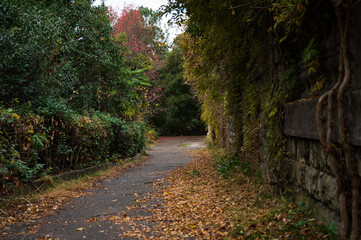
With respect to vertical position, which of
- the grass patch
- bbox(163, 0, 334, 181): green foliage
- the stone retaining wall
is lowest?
the grass patch

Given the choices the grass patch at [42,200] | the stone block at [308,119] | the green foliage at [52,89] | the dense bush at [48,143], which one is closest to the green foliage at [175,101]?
the green foliage at [52,89]

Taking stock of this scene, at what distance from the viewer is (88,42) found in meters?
12.2

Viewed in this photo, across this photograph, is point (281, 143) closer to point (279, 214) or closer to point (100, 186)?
point (279, 214)

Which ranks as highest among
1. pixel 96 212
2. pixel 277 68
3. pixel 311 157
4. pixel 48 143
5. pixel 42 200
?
pixel 277 68

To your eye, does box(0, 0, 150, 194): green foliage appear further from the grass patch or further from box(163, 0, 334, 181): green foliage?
box(163, 0, 334, 181): green foliage

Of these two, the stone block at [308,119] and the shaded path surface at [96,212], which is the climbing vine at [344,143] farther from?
the shaded path surface at [96,212]

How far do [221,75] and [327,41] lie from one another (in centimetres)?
532

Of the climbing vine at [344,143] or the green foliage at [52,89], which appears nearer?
the climbing vine at [344,143]

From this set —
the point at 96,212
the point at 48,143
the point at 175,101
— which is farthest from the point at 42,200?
the point at 175,101

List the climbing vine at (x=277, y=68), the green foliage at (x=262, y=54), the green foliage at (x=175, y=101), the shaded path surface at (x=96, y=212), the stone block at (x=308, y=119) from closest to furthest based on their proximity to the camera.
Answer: the stone block at (x=308, y=119), the climbing vine at (x=277, y=68), the green foliage at (x=262, y=54), the shaded path surface at (x=96, y=212), the green foliage at (x=175, y=101)

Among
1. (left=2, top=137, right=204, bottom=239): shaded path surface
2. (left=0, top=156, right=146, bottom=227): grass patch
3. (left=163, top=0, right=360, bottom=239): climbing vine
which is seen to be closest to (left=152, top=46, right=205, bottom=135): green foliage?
(left=163, top=0, right=360, bottom=239): climbing vine

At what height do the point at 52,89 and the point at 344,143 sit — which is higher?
the point at 52,89

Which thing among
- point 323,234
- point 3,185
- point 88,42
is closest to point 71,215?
point 3,185

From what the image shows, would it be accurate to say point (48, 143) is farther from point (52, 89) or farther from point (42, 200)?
point (52, 89)
